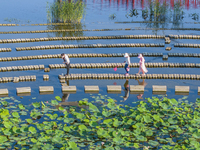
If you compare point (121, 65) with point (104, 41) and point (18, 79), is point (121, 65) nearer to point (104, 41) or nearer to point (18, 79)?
point (18, 79)

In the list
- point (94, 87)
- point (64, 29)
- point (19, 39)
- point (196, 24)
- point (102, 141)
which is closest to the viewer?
point (102, 141)

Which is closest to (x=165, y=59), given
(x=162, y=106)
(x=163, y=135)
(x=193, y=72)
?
(x=193, y=72)

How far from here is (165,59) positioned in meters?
20.4

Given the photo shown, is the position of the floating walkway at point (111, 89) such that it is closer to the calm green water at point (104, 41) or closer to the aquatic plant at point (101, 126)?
the calm green water at point (104, 41)

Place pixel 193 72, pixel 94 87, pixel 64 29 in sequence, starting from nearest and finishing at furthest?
pixel 94 87
pixel 193 72
pixel 64 29

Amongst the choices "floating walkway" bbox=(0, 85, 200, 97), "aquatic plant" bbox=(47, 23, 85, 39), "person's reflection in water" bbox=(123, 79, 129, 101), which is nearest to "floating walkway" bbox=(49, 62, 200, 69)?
"person's reflection in water" bbox=(123, 79, 129, 101)

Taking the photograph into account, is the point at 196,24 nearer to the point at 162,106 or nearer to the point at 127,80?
the point at 127,80

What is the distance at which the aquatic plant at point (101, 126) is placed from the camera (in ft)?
33.2

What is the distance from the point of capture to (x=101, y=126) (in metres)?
11.2

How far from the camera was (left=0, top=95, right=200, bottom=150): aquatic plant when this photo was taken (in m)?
10.1

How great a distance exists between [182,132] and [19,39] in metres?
17.7

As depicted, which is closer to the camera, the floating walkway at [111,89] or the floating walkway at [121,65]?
the floating walkway at [111,89]

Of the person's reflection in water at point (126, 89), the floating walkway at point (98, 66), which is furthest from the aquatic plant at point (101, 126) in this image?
the floating walkway at point (98, 66)

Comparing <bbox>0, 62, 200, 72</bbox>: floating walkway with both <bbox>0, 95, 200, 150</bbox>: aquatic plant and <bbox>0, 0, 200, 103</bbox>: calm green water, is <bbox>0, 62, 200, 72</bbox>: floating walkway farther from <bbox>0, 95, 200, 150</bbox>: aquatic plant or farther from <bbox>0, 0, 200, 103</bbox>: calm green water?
<bbox>0, 95, 200, 150</bbox>: aquatic plant
